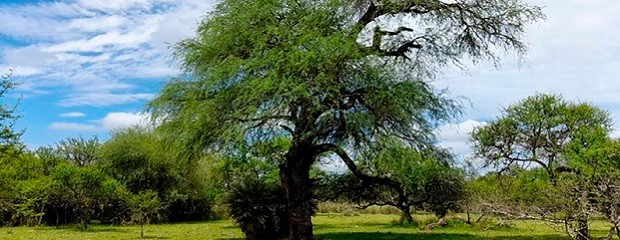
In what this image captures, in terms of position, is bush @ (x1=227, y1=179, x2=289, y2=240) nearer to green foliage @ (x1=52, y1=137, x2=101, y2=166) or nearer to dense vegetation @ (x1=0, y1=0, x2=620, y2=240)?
dense vegetation @ (x1=0, y1=0, x2=620, y2=240)

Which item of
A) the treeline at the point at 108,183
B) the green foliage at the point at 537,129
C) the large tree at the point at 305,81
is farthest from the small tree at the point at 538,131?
the treeline at the point at 108,183

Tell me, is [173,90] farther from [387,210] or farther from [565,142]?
[387,210]

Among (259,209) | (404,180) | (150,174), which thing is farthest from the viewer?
(150,174)

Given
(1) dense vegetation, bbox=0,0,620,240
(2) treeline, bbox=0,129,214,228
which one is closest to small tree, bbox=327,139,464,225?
(1) dense vegetation, bbox=0,0,620,240

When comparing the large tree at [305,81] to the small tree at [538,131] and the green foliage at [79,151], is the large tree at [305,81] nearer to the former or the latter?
the small tree at [538,131]

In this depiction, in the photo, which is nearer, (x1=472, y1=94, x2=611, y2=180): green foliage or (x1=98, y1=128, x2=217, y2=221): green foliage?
(x1=472, y1=94, x2=611, y2=180): green foliage

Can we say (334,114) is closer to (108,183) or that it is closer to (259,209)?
(259,209)

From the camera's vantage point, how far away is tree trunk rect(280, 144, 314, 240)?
25188 mm

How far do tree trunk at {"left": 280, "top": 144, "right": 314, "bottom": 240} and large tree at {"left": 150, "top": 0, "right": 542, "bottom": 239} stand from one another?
42 mm

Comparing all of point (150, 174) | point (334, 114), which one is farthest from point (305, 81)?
point (150, 174)

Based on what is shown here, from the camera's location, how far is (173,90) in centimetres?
2402

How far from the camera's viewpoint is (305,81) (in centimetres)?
2125

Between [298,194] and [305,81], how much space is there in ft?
19.8

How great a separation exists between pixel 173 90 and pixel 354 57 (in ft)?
24.7
